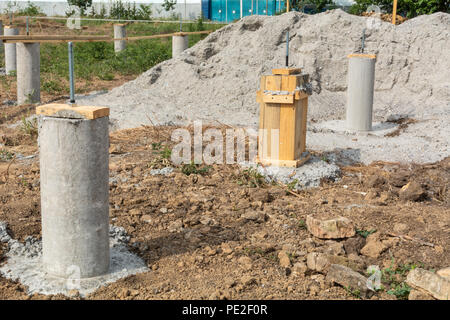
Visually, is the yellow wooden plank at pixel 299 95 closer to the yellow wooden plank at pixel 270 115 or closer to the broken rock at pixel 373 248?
the yellow wooden plank at pixel 270 115

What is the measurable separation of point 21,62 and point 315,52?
623cm

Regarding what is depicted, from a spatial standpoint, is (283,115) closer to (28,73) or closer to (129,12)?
(28,73)

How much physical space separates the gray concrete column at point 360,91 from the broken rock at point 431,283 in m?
6.03

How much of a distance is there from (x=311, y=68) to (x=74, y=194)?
9.23 m

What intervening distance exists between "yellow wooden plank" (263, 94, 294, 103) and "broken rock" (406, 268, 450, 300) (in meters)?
2.94

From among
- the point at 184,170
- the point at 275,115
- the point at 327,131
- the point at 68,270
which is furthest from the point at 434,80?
the point at 68,270

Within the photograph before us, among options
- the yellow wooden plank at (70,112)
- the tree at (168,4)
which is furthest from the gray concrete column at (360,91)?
the tree at (168,4)

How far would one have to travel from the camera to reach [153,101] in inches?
429

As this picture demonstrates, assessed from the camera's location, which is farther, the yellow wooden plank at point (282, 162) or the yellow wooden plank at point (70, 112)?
the yellow wooden plank at point (282, 162)

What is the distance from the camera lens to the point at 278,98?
6180 mm

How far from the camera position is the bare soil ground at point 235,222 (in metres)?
3.66

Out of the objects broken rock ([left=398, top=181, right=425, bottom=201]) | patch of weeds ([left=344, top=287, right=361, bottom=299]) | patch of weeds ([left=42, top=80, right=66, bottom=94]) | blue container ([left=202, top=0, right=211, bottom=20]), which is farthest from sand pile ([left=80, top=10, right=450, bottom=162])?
blue container ([left=202, top=0, right=211, bottom=20])

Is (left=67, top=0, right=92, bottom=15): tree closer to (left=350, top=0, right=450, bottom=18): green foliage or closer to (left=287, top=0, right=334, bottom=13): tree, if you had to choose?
(left=287, top=0, right=334, bottom=13): tree

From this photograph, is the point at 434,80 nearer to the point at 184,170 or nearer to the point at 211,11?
the point at 184,170
